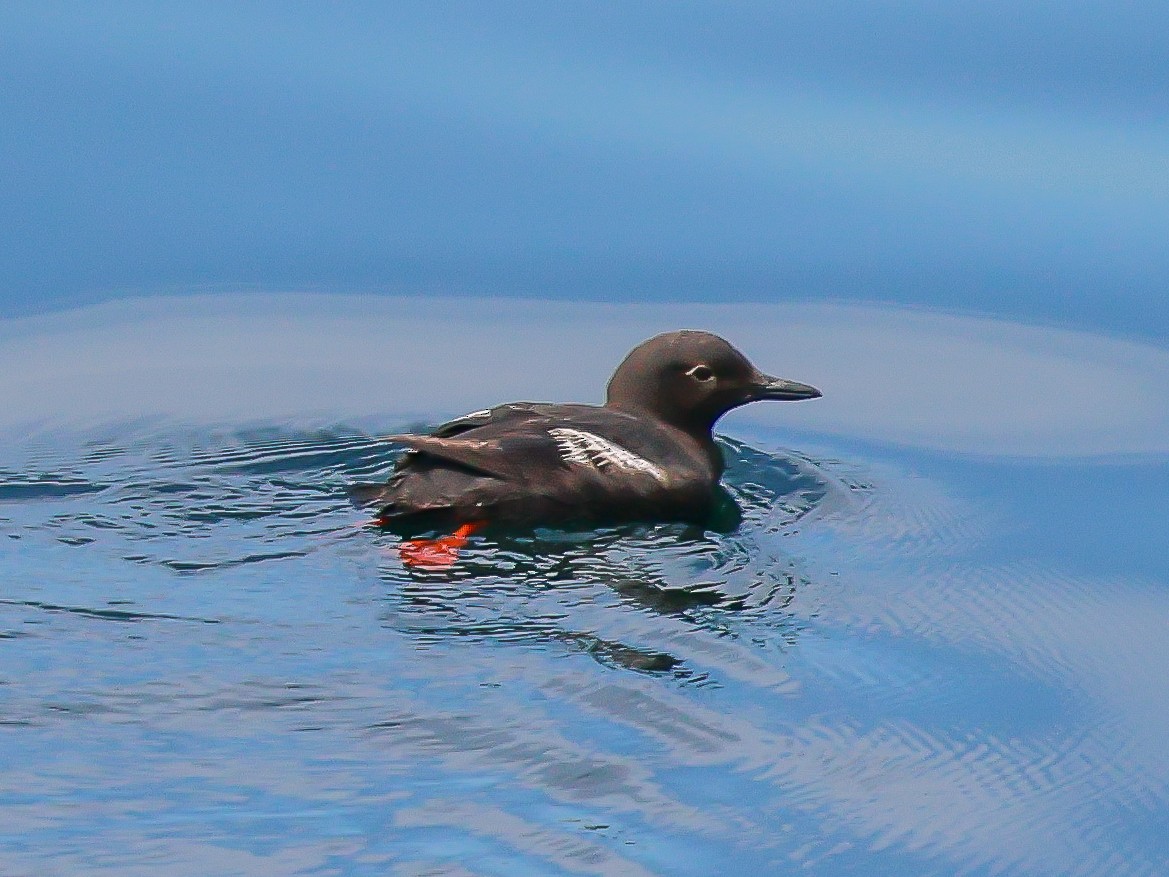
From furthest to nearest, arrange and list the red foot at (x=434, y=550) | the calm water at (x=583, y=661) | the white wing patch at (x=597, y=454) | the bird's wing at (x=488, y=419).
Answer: the bird's wing at (x=488, y=419), the white wing patch at (x=597, y=454), the red foot at (x=434, y=550), the calm water at (x=583, y=661)

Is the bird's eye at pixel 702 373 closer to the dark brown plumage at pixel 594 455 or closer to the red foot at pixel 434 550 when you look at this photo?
the dark brown plumage at pixel 594 455

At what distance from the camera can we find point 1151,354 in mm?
8305

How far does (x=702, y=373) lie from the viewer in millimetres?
7633

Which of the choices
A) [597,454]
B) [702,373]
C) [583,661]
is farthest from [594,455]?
[583,661]

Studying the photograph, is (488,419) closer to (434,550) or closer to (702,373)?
(434,550)

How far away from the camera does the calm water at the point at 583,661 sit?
4770mm

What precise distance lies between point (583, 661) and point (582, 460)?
1.49 metres

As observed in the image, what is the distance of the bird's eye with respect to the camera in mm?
7621

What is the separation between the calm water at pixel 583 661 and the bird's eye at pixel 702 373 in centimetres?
37

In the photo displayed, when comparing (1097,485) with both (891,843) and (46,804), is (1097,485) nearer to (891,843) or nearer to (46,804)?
(891,843)

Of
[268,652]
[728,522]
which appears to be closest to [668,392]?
[728,522]

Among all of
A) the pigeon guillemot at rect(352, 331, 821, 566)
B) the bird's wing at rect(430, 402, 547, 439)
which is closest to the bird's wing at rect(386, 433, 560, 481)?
the pigeon guillemot at rect(352, 331, 821, 566)

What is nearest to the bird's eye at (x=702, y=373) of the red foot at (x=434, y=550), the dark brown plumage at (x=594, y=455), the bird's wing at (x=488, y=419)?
the dark brown plumage at (x=594, y=455)

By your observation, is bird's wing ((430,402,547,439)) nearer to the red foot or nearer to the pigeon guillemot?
the pigeon guillemot
